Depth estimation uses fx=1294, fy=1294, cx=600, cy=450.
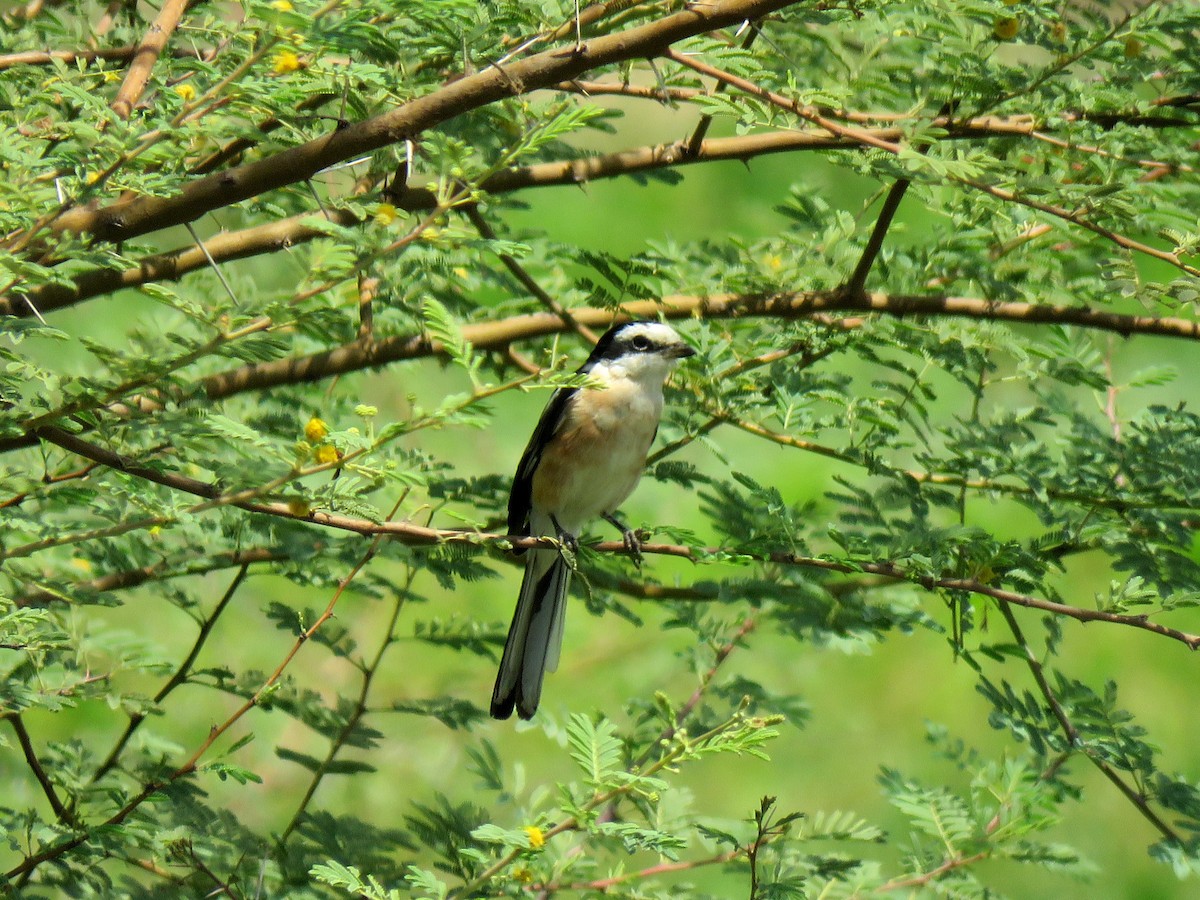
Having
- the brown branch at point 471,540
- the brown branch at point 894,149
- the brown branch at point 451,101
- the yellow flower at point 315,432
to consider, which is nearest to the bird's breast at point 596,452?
the brown branch at point 471,540

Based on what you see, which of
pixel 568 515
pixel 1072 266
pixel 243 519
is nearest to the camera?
pixel 243 519

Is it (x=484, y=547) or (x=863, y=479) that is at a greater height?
(x=863, y=479)

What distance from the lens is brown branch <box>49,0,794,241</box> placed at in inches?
95.2

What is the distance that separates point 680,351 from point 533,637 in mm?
1149

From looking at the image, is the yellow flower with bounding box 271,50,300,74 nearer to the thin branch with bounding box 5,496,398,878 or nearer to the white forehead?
the thin branch with bounding box 5,496,398,878

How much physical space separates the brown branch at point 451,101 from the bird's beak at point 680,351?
1699 mm

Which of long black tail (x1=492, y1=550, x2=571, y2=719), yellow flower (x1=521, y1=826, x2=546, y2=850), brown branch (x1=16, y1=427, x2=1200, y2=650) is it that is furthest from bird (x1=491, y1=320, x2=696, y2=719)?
yellow flower (x1=521, y1=826, x2=546, y2=850)

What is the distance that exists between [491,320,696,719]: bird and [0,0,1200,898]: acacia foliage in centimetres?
28

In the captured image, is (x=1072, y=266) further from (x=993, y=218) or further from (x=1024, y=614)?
(x=1024, y=614)

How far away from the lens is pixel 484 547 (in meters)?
3.07

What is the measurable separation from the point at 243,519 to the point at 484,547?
2.35ft

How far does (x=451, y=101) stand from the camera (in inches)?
97.3

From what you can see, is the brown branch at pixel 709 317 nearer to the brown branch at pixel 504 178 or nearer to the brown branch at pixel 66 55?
the brown branch at pixel 504 178

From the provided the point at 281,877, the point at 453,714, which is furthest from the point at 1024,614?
the point at 281,877
